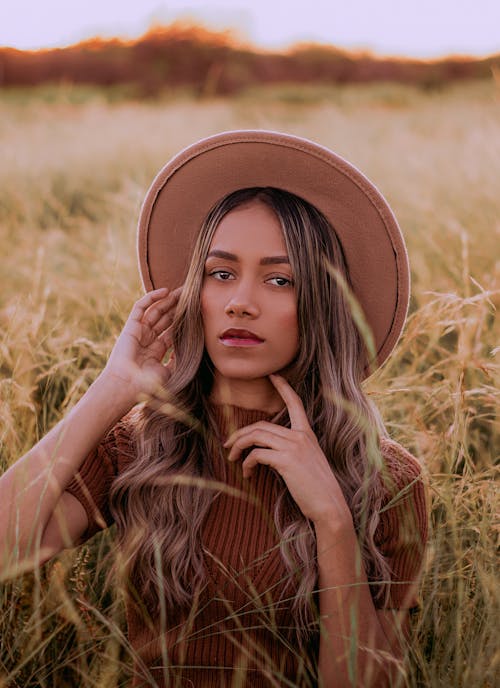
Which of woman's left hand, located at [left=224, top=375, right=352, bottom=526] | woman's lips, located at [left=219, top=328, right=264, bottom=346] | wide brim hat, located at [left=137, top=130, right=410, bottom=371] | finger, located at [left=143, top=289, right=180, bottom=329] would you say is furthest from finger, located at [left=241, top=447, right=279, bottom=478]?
finger, located at [left=143, top=289, right=180, bottom=329]

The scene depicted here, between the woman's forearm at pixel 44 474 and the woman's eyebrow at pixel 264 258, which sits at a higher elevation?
the woman's eyebrow at pixel 264 258

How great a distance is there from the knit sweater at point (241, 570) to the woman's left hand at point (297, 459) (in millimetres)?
110

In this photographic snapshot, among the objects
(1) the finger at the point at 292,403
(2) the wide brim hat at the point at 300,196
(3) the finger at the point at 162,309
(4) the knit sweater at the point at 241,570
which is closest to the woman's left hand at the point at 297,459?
(1) the finger at the point at 292,403

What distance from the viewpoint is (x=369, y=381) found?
97.7 inches

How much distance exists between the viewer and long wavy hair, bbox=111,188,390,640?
5.80 ft

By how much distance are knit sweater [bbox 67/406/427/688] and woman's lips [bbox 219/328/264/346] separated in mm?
245

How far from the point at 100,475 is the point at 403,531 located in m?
0.78

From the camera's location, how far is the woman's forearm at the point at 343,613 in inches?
64.3

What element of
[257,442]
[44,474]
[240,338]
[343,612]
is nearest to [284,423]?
[257,442]

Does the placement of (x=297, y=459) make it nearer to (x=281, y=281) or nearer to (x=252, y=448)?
(x=252, y=448)

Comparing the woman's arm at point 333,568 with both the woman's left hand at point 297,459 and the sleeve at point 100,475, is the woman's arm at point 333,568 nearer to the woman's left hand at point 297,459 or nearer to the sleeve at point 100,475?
the woman's left hand at point 297,459

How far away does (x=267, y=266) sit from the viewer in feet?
6.02

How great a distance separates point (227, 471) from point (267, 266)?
0.55m

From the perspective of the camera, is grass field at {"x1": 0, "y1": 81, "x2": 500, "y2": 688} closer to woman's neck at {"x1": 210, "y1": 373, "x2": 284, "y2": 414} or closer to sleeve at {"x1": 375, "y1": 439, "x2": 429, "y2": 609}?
sleeve at {"x1": 375, "y1": 439, "x2": 429, "y2": 609}
